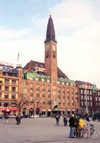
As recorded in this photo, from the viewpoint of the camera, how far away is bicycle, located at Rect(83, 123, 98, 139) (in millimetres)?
13984

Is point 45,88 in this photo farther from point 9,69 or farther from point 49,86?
point 9,69

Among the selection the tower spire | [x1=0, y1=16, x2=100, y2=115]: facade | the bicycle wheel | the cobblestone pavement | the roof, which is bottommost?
the cobblestone pavement

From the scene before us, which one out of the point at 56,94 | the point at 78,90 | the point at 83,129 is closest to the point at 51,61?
the point at 56,94

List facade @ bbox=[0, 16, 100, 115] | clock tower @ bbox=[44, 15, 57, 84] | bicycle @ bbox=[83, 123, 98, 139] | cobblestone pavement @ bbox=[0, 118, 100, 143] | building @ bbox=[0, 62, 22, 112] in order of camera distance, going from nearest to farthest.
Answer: cobblestone pavement @ bbox=[0, 118, 100, 143] → bicycle @ bbox=[83, 123, 98, 139] → building @ bbox=[0, 62, 22, 112] → facade @ bbox=[0, 16, 100, 115] → clock tower @ bbox=[44, 15, 57, 84]

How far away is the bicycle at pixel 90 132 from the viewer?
13984mm

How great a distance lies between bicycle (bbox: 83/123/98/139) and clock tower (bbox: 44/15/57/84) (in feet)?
260

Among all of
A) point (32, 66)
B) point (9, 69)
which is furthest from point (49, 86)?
point (9, 69)

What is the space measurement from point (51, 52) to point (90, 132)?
272 ft

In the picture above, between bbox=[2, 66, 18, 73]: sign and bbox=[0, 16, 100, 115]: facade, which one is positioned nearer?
bbox=[2, 66, 18, 73]: sign

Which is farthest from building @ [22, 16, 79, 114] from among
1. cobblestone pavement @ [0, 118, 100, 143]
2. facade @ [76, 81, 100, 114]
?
cobblestone pavement @ [0, 118, 100, 143]

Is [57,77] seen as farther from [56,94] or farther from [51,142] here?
[51,142]

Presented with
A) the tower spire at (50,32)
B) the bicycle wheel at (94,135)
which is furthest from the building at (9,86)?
the bicycle wheel at (94,135)

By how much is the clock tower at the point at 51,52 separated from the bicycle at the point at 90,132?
79.2 m

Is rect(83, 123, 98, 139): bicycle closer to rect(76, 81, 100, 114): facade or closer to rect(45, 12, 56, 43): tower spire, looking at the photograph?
rect(45, 12, 56, 43): tower spire
